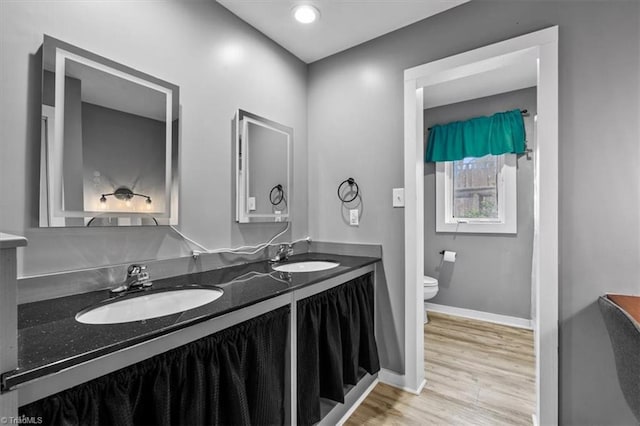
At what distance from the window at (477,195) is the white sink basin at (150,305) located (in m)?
2.78

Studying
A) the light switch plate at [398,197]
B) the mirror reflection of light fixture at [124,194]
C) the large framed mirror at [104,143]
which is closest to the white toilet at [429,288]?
the light switch plate at [398,197]

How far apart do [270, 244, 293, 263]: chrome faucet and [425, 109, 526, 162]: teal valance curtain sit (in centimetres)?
210

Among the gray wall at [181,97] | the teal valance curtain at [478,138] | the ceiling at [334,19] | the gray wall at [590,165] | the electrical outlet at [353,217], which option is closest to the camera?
the gray wall at [181,97]

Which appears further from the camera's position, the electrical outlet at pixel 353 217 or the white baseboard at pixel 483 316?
the white baseboard at pixel 483 316

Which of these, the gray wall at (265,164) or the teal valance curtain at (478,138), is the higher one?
the teal valance curtain at (478,138)

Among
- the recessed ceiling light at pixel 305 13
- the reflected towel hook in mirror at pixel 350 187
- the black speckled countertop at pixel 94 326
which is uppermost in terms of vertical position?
the recessed ceiling light at pixel 305 13

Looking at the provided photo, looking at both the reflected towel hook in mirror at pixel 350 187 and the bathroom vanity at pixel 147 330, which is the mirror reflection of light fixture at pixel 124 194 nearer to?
the bathroom vanity at pixel 147 330

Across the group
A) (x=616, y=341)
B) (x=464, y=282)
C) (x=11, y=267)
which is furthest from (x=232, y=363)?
(x=464, y=282)

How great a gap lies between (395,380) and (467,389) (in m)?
0.45

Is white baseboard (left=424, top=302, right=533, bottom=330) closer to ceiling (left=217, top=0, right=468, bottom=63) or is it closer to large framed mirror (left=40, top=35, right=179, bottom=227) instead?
ceiling (left=217, top=0, right=468, bottom=63)

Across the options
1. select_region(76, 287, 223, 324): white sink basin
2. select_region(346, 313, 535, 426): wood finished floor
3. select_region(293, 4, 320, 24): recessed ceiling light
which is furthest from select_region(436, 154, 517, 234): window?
select_region(76, 287, 223, 324): white sink basin

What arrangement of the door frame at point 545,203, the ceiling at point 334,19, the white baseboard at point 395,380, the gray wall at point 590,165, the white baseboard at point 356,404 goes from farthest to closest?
1. the white baseboard at point 395,380
2. the ceiling at point 334,19
3. the white baseboard at point 356,404
4. the door frame at point 545,203
5. the gray wall at point 590,165

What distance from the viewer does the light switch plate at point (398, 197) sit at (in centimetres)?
198

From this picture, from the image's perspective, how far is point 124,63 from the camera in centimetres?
135
